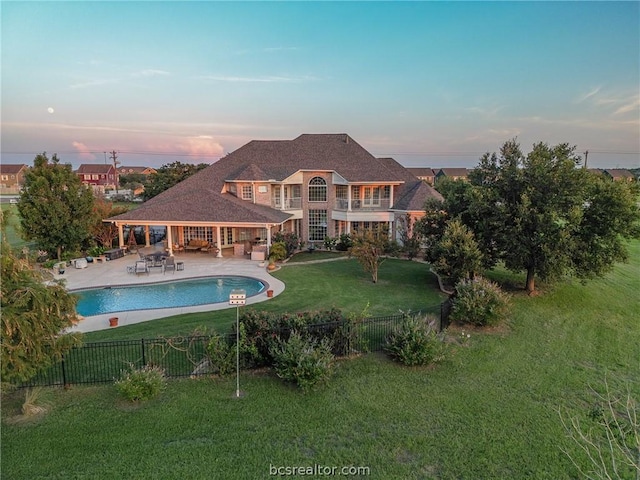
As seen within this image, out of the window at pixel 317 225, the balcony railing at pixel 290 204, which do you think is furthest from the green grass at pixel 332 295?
the balcony railing at pixel 290 204

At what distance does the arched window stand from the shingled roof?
0.98 meters

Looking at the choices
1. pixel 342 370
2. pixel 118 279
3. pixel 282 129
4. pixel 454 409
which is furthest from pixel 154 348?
pixel 282 129

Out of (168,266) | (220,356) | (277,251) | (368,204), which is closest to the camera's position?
(220,356)

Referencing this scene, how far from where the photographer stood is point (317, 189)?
2992 centimetres

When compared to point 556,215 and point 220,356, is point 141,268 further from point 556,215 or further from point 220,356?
point 556,215

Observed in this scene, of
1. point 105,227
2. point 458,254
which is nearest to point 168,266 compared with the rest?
point 105,227

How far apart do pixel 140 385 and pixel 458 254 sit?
1252 centimetres

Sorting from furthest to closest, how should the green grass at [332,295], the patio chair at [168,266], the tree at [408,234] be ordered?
the tree at [408,234] → the patio chair at [168,266] → the green grass at [332,295]

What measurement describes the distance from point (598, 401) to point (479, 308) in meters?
4.36

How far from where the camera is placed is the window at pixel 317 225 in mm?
30266

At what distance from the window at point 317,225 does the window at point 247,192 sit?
4.98 metres

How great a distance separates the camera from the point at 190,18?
1877 cm

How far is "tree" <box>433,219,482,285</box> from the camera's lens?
1551cm

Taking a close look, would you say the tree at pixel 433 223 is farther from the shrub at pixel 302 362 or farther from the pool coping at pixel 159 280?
the shrub at pixel 302 362
